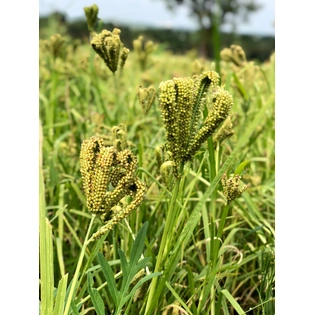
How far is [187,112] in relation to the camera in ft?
1.21

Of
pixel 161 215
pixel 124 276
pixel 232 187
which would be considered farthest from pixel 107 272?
pixel 161 215

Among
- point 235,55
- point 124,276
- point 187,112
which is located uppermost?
point 235,55

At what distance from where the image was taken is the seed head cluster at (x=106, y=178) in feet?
1.21

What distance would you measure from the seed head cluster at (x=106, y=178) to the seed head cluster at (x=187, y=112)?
0.04 m

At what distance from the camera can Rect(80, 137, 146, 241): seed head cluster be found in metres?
0.37

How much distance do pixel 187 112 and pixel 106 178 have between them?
0.25ft

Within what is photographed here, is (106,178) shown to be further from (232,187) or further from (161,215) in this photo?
(161,215)

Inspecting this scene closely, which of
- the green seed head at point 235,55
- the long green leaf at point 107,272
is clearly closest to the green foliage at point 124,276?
the long green leaf at point 107,272

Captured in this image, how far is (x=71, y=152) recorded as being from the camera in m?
0.94

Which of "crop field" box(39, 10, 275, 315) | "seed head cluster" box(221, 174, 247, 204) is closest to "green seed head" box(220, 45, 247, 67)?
"crop field" box(39, 10, 275, 315)

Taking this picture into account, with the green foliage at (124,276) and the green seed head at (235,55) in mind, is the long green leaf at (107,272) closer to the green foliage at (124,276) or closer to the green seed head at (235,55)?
the green foliage at (124,276)
